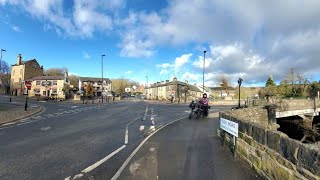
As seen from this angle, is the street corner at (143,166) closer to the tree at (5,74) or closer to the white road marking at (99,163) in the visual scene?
the white road marking at (99,163)

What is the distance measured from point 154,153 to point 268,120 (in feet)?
44.0

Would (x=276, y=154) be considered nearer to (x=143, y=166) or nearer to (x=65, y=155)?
(x=143, y=166)

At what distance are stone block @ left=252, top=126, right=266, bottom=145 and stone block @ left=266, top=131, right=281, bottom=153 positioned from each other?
220 mm

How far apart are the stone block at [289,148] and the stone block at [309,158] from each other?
0.44ft

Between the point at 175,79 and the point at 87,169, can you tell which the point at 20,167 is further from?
the point at 175,79

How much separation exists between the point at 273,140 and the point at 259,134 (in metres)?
0.75

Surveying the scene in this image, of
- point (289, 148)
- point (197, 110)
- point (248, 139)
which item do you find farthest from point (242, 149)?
point (197, 110)

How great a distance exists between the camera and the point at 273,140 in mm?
5449

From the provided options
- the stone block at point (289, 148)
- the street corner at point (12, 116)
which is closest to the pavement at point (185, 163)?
the stone block at point (289, 148)

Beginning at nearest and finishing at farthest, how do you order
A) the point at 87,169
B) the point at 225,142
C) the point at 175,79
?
the point at 87,169, the point at 225,142, the point at 175,79

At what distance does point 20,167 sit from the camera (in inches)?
251

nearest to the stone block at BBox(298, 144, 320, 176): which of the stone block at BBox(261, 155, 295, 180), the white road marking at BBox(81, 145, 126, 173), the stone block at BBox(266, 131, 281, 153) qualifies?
the stone block at BBox(261, 155, 295, 180)

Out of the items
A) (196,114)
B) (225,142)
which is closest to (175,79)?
(196,114)

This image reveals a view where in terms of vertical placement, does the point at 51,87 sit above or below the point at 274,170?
above
